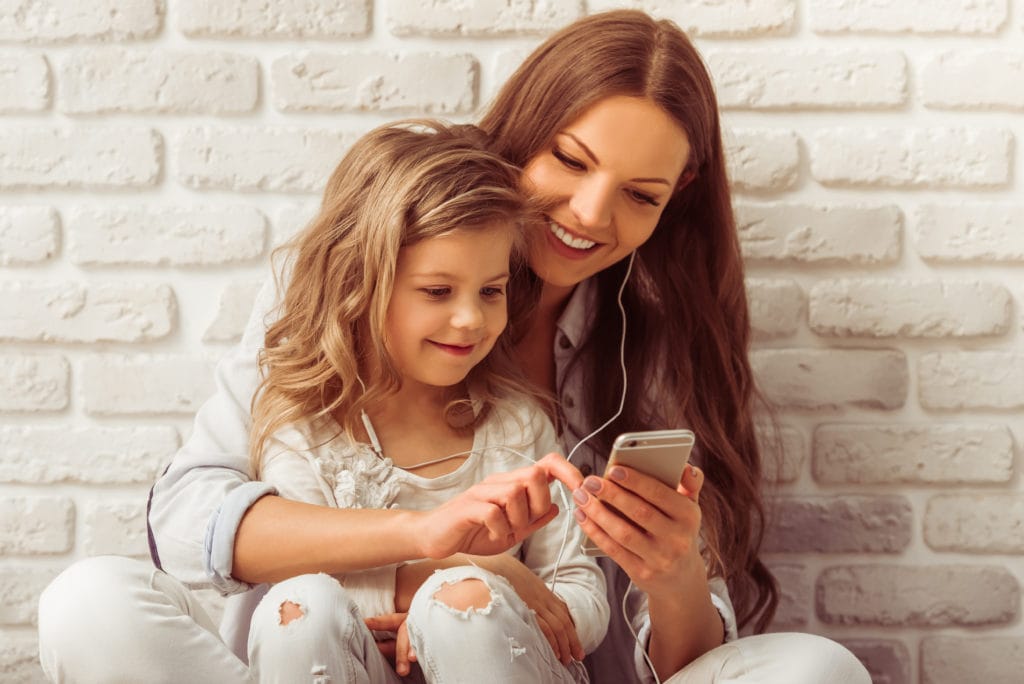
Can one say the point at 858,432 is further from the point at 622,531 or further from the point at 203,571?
the point at 203,571

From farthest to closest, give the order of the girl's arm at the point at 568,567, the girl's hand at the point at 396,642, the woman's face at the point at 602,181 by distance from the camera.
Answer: the woman's face at the point at 602,181 → the girl's arm at the point at 568,567 → the girl's hand at the point at 396,642

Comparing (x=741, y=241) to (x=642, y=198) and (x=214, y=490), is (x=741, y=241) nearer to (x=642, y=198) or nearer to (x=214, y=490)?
(x=642, y=198)

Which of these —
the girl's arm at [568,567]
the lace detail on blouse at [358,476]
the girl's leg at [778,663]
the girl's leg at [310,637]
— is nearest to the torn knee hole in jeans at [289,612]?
the girl's leg at [310,637]

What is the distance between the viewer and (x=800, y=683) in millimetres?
1196

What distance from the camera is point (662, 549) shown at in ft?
3.92

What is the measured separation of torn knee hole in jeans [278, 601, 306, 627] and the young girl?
14 centimetres

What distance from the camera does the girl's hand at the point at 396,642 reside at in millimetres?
1194

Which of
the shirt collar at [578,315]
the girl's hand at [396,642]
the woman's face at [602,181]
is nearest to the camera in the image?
the girl's hand at [396,642]

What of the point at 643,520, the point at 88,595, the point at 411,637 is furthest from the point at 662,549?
the point at 88,595

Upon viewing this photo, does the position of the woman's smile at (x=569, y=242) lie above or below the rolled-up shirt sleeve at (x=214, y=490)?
above

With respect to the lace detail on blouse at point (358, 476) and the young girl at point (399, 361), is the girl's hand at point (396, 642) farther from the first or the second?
the lace detail on blouse at point (358, 476)

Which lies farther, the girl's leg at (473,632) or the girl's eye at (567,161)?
the girl's eye at (567,161)

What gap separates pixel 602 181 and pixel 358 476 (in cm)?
48

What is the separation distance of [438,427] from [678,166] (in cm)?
46
